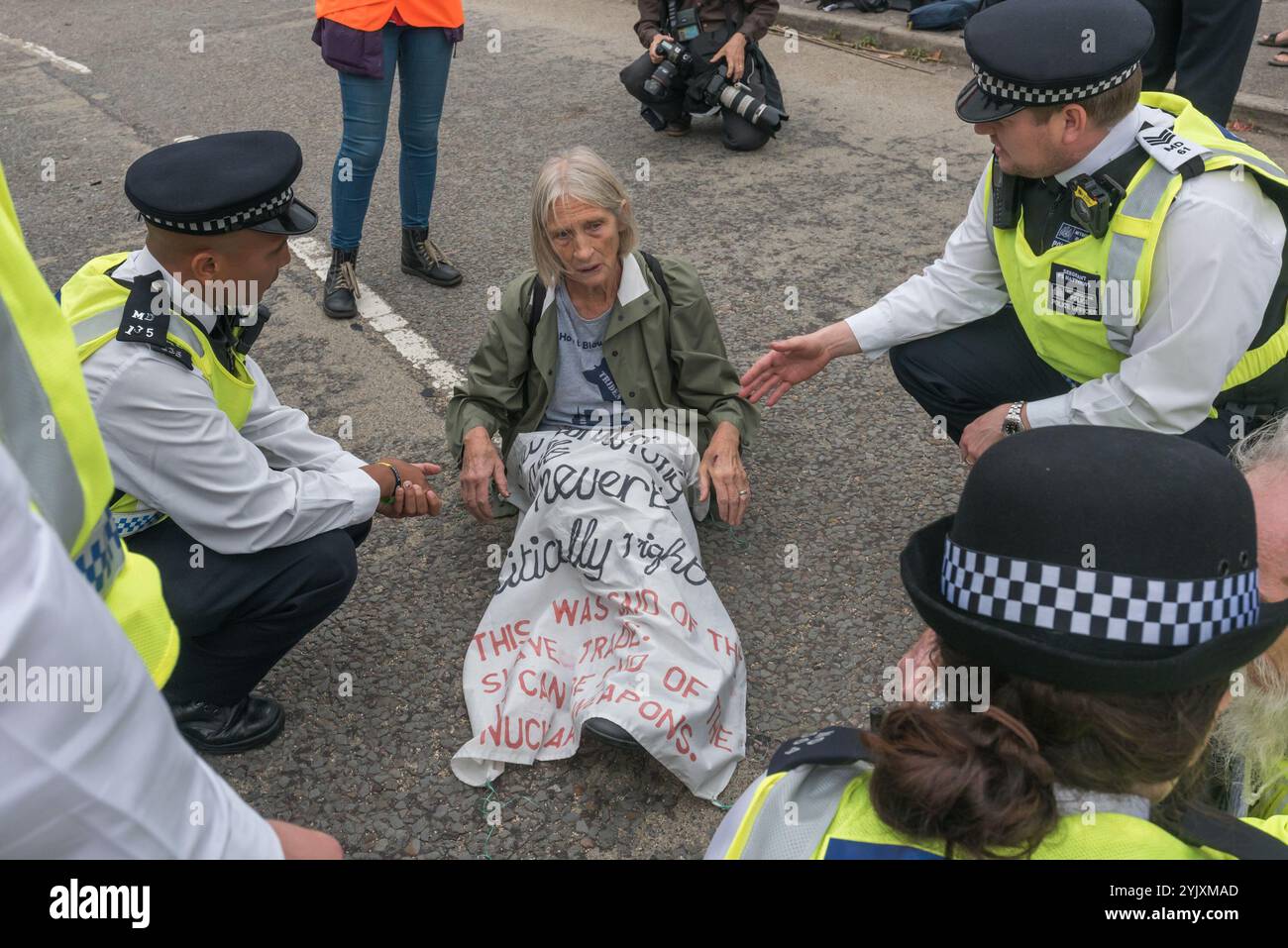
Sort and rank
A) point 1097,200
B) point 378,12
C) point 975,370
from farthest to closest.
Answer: point 378,12
point 975,370
point 1097,200

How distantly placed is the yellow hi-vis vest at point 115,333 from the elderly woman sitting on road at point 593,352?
0.70m

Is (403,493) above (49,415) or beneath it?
beneath

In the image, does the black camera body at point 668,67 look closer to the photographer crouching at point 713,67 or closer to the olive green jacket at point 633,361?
the photographer crouching at point 713,67

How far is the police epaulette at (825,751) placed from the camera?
140 centimetres

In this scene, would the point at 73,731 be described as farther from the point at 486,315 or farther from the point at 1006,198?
the point at 486,315

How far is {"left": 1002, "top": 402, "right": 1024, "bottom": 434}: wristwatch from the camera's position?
2885mm

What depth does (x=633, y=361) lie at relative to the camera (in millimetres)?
3271

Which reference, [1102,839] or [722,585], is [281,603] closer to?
[722,585]

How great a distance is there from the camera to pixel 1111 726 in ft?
4.21

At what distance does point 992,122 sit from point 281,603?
198 cm

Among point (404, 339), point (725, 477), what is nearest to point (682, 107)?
point (404, 339)

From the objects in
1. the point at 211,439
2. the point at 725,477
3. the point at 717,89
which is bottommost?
the point at 725,477

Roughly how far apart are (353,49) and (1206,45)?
337 cm

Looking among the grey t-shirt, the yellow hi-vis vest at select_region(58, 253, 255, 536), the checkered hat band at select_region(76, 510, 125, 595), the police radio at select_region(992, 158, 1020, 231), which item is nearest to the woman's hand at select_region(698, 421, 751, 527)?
the grey t-shirt
